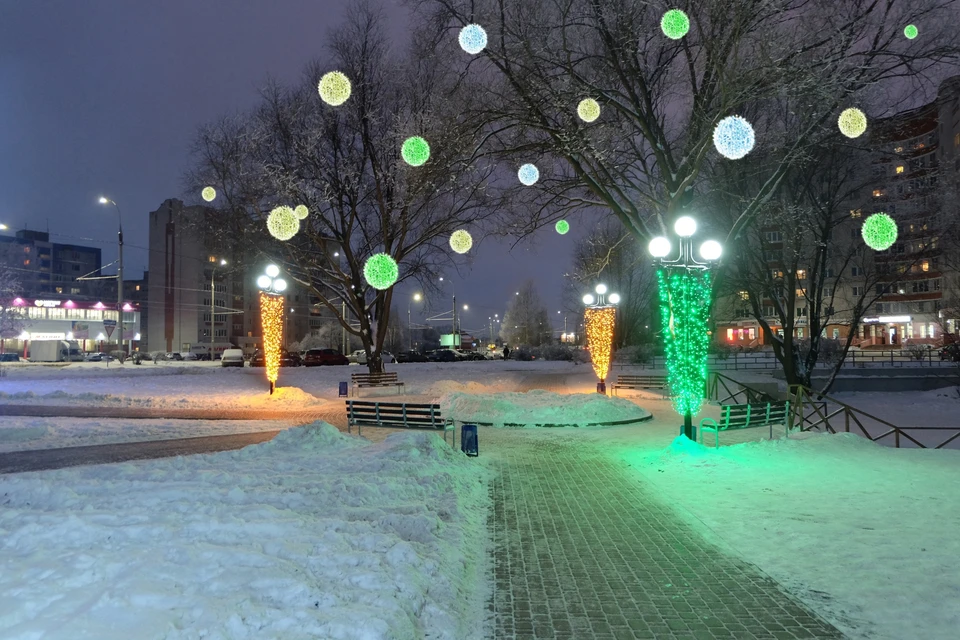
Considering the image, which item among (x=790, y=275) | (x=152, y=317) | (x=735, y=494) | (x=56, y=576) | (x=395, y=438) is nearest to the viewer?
(x=56, y=576)

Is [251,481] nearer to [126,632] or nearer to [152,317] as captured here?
[126,632]

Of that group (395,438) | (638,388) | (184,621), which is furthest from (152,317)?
(184,621)

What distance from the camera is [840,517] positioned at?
7.18 metres

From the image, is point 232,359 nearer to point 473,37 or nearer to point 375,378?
point 375,378

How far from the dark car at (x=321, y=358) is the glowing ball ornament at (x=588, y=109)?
109 feet

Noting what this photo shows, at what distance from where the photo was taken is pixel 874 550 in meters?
6.01

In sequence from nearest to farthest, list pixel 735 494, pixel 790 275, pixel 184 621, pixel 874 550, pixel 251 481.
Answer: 1. pixel 184 621
2. pixel 874 550
3. pixel 251 481
4. pixel 735 494
5. pixel 790 275

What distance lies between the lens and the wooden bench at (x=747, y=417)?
12.5 metres

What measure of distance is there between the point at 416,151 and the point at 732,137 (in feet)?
23.2

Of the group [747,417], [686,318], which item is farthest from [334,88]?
[747,417]

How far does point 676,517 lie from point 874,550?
2.13 m

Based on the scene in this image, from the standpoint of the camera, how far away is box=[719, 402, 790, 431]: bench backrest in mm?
12641

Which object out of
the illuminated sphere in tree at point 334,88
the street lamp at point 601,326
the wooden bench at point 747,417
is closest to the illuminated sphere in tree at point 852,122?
the wooden bench at point 747,417

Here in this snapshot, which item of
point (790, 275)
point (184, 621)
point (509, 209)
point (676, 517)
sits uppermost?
point (509, 209)
